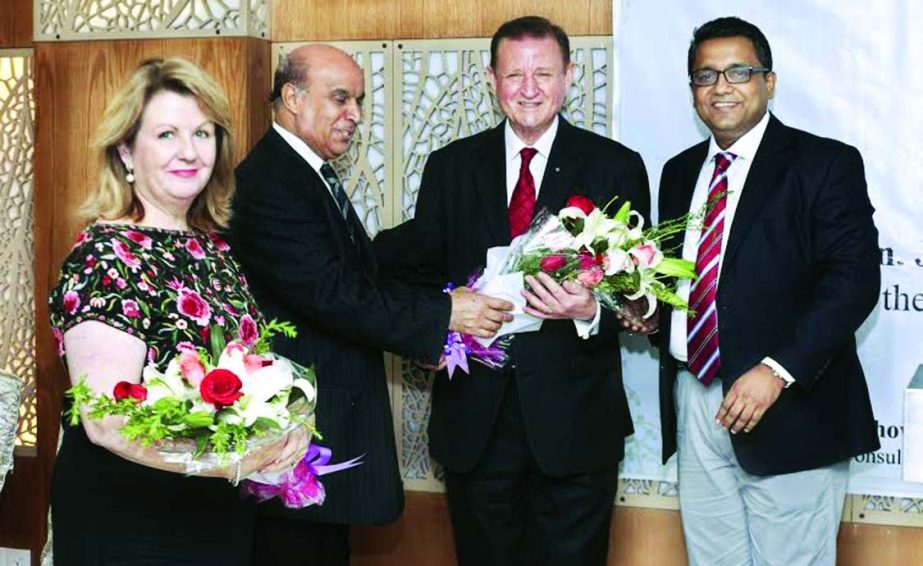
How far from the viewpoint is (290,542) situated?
355 centimetres

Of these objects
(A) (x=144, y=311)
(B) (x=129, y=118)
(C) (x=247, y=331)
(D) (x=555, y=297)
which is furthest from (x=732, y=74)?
(A) (x=144, y=311)

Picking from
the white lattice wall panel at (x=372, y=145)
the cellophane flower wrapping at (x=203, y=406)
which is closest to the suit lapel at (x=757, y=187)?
the white lattice wall panel at (x=372, y=145)

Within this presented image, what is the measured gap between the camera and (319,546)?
11.8ft

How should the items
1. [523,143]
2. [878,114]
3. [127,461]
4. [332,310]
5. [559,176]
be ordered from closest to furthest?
[127,461] < [332,310] < [559,176] < [523,143] < [878,114]

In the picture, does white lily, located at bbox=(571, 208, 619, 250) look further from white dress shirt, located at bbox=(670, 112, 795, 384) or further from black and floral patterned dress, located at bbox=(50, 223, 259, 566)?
black and floral patterned dress, located at bbox=(50, 223, 259, 566)

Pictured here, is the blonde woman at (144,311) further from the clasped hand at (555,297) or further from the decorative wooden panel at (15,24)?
the decorative wooden panel at (15,24)

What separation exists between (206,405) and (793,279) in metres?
1.84

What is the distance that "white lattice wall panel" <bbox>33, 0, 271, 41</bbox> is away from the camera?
13.9ft

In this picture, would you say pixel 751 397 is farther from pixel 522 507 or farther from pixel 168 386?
pixel 168 386

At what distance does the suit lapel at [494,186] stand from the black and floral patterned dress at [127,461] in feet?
3.83

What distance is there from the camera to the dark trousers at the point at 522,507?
370 centimetres

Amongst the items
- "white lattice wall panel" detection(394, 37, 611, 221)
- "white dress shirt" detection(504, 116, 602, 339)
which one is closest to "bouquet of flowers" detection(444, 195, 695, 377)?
"white dress shirt" detection(504, 116, 602, 339)

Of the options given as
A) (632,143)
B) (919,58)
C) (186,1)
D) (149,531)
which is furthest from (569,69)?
(149,531)

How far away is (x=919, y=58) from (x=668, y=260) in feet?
4.04
